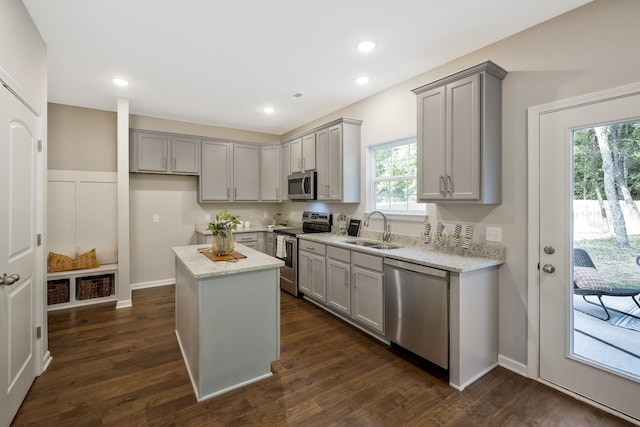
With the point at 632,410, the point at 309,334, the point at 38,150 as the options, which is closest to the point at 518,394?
the point at 632,410

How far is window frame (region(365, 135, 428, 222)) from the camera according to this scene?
130 inches

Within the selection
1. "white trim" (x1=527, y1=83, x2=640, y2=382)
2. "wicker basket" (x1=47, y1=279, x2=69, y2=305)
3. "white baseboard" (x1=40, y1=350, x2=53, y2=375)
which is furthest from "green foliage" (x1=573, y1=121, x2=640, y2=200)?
"wicker basket" (x1=47, y1=279, x2=69, y2=305)

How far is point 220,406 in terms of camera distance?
80.3 inches

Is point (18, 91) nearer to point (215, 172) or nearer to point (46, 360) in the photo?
point (46, 360)

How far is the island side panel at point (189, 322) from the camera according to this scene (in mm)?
2148

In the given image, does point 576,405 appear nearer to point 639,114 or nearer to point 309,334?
point 639,114

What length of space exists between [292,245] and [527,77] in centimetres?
319

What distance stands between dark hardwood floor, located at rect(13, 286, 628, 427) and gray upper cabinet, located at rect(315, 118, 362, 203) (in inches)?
71.6

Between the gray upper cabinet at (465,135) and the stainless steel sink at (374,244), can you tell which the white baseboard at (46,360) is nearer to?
the stainless steel sink at (374,244)

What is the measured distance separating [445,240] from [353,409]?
167 cm

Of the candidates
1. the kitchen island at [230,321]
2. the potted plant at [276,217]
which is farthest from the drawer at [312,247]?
the potted plant at [276,217]

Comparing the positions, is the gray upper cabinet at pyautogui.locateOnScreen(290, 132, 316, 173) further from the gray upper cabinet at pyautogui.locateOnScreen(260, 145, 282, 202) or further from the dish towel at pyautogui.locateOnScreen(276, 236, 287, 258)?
the dish towel at pyautogui.locateOnScreen(276, 236, 287, 258)

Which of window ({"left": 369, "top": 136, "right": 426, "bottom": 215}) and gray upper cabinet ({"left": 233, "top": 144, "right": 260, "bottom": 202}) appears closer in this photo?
window ({"left": 369, "top": 136, "right": 426, "bottom": 215})

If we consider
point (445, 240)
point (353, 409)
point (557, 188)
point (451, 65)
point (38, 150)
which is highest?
point (451, 65)
